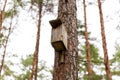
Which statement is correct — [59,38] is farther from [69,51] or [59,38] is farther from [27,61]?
[27,61]

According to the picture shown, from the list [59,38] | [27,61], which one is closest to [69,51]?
[59,38]

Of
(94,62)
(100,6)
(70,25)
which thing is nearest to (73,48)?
(70,25)

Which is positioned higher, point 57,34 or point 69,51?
point 57,34

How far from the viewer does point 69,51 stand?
248 cm

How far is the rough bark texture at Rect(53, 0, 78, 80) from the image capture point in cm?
235

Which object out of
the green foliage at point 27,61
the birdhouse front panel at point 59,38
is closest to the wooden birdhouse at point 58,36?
the birdhouse front panel at point 59,38

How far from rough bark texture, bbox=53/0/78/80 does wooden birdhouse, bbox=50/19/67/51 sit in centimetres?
8

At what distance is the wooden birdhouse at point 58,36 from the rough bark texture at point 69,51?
83 mm

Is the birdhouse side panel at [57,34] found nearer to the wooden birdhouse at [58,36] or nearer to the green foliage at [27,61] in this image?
the wooden birdhouse at [58,36]

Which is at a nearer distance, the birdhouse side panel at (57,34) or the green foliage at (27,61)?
the birdhouse side panel at (57,34)

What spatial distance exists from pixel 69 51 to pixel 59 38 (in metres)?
0.21

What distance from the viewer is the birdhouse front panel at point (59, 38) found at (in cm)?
239

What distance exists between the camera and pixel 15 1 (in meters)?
11.8

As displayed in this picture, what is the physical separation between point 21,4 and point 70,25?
9.26 meters
